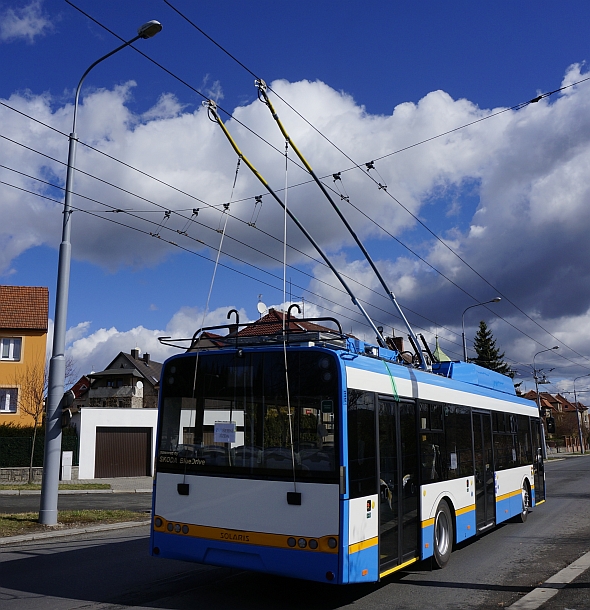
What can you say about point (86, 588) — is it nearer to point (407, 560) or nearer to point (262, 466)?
point (262, 466)

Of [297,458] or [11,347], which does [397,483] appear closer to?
[297,458]

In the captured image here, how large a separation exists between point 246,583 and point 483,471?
490 centimetres

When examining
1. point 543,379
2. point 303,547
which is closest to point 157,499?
point 303,547

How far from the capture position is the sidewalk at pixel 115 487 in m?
27.1

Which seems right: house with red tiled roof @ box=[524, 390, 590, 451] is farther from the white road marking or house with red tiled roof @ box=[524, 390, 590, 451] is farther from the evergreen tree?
the white road marking

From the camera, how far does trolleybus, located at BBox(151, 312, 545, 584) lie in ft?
23.0

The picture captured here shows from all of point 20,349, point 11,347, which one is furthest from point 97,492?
point 11,347

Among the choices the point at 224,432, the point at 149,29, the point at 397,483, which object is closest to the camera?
the point at 224,432

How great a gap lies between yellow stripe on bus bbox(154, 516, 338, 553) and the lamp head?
8.16m

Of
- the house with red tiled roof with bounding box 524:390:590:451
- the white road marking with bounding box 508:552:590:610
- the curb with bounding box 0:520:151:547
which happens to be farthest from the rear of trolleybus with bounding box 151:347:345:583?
the house with red tiled roof with bounding box 524:390:590:451

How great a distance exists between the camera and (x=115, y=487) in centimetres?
2962

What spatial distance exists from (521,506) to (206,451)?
29.2ft

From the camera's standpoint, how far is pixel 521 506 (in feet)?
46.8

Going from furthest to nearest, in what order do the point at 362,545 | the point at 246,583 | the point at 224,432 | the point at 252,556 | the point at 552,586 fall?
the point at 246,583
the point at 552,586
the point at 224,432
the point at 252,556
the point at 362,545
